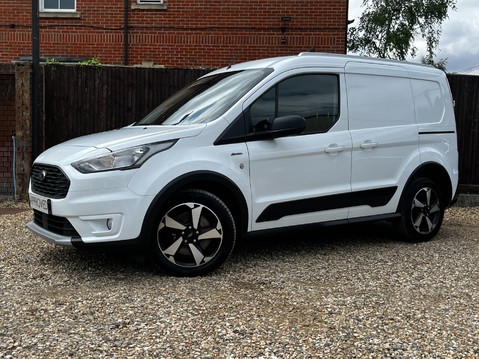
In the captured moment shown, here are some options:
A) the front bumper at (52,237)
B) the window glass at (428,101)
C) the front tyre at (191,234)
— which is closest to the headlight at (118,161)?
the front tyre at (191,234)

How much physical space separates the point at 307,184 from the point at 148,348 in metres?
2.40

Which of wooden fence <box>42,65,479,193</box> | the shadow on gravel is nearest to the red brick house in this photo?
wooden fence <box>42,65,479,193</box>

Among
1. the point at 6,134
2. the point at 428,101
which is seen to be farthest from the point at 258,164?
the point at 6,134

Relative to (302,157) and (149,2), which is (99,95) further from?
(302,157)

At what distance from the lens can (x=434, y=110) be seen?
5965 millimetres

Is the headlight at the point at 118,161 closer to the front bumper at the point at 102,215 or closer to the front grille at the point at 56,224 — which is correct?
the front bumper at the point at 102,215

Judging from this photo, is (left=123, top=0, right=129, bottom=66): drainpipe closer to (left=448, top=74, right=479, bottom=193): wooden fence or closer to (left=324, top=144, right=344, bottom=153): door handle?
(left=448, top=74, right=479, bottom=193): wooden fence

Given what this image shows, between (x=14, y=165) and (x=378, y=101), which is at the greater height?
(x=378, y=101)

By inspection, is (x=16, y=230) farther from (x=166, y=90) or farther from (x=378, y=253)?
(x=378, y=253)

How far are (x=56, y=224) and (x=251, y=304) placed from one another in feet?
5.86

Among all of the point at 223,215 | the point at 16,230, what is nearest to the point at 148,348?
the point at 223,215

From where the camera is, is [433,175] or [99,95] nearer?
[433,175]

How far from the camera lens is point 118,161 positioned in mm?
4168

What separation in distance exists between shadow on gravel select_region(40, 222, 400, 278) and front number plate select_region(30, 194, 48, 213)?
0.48m
